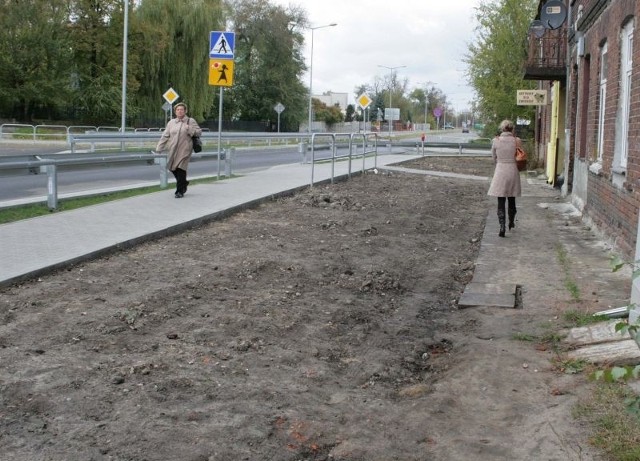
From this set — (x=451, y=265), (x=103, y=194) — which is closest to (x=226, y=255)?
(x=451, y=265)

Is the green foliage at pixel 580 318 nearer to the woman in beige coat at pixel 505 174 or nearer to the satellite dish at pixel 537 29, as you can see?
the woman in beige coat at pixel 505 174

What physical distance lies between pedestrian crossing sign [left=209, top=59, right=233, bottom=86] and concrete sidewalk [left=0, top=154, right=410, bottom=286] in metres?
2.45

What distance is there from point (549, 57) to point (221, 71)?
356 inches

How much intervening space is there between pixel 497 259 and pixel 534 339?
3.53 metres

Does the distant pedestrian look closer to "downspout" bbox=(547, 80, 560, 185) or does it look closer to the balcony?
"downspout" bbox=(547, 80, 560, 185)

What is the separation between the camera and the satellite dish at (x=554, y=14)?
17.8 m

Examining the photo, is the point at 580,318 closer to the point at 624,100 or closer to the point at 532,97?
the point at 624,100

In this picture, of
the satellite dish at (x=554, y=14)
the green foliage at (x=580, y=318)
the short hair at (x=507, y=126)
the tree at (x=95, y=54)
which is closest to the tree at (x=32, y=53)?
the tree at (x=95, y=54)

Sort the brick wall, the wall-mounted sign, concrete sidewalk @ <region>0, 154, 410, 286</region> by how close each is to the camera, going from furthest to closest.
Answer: the wall-mounted sign → the brick wall → concrete sidewalk @ <region>0, 154, 410, 286</region>

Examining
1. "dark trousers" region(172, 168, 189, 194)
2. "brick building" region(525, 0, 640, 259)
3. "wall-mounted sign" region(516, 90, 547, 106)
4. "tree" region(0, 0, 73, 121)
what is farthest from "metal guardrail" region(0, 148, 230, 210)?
"tree" region(0, 0, 73, 121)

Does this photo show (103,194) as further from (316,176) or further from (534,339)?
→ (534,339)

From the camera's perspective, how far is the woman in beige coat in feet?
37.1

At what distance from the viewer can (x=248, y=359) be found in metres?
5.26

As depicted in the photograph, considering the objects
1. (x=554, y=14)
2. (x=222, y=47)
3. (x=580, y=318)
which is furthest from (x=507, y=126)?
(x=222, y=47)
